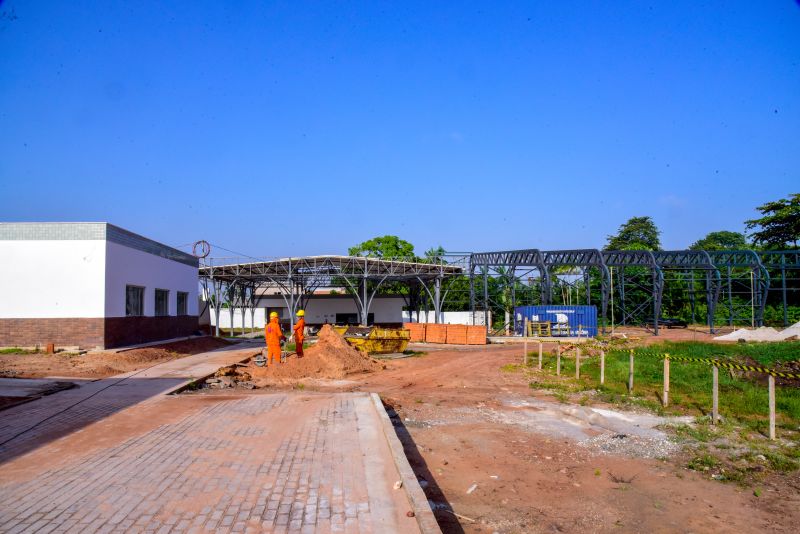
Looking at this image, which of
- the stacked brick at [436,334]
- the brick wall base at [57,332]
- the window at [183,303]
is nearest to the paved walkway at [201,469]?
the brick wall base at [57,332]

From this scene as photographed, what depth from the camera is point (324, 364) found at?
18.1 m

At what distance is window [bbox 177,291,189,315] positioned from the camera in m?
30.9

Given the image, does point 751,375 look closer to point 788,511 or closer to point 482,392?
point 482,392

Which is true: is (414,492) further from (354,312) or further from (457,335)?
(354,312)

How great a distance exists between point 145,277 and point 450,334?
55.9ft

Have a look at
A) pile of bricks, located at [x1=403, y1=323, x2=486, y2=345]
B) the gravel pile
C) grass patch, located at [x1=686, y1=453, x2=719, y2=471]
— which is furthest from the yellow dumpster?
grass patch, located at [x1=686, y1=453, x2=719, y2=471]

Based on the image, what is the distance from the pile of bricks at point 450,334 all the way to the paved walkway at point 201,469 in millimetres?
22581

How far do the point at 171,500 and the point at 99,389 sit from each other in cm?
926

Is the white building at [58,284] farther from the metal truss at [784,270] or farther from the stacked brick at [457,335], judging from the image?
the metal truss at [784,270]

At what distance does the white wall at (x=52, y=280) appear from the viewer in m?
21.0

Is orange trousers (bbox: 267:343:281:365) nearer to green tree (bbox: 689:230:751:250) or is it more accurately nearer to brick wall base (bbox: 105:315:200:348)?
brick wall base (bbox: 105:315:200:348)

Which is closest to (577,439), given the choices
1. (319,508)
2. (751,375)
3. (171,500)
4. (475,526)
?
(475,526)

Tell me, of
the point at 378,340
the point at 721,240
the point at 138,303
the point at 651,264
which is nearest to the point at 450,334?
the point at 378,340

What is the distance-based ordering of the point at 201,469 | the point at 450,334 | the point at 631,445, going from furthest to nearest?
the point at 450,334 < the point at 631,445 < the point at 201,469
